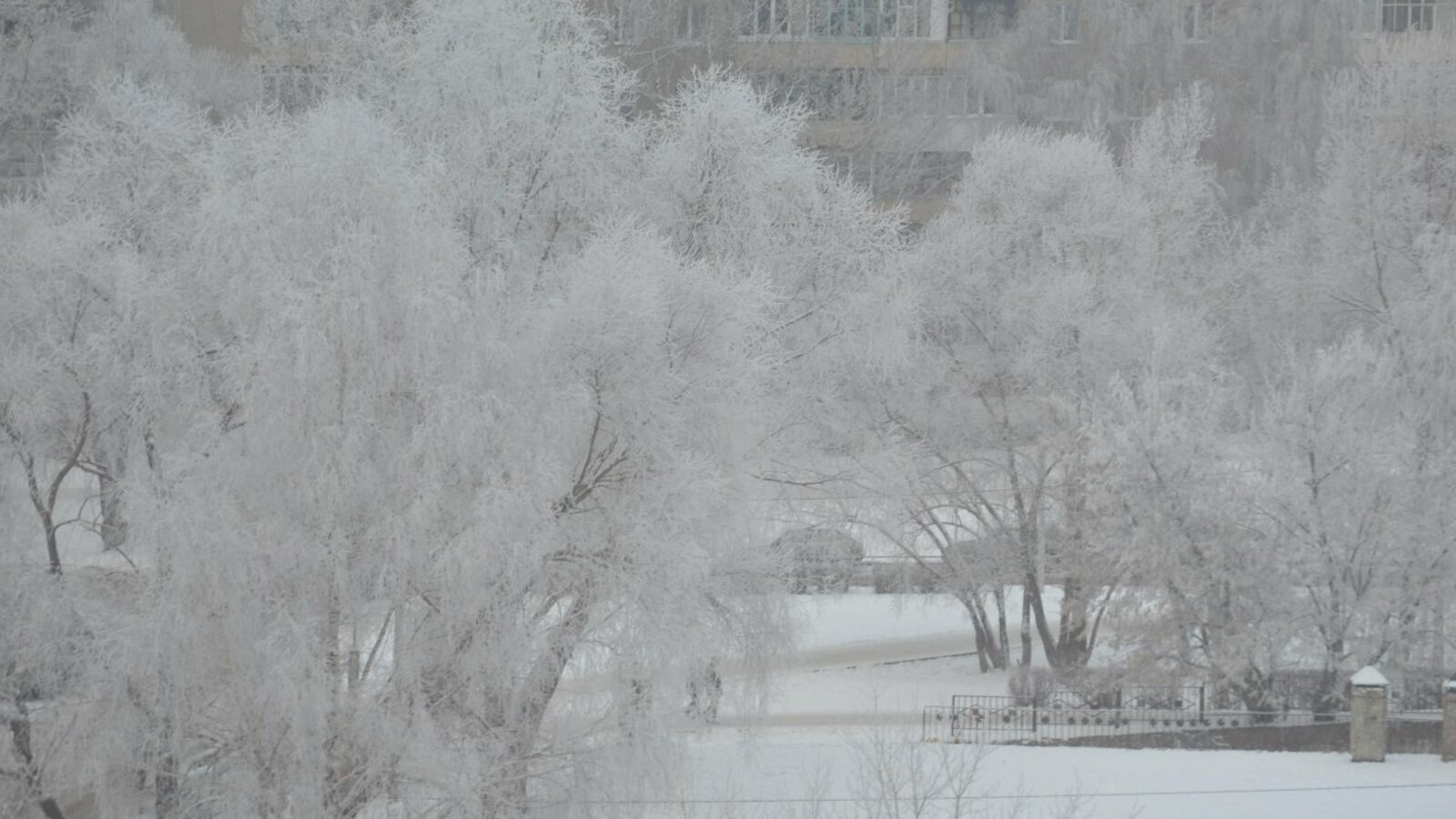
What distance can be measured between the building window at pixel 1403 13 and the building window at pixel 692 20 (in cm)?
2105

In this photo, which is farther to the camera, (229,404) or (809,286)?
(809,286)

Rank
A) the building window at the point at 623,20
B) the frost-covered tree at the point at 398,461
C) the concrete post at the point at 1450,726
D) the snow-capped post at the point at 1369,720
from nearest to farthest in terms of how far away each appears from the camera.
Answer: the frost-covered tree at the point at 398,461 → the snow-capped post at the point at 1369,720 → the concrete post at the point at 1450,726 → the building window at the point at 623,20

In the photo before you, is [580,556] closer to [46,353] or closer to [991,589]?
[46,353]

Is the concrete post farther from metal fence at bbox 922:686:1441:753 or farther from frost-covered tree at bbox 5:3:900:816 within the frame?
frost-covered tree at bbox 5:3:900:816

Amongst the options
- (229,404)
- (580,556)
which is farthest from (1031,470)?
(229,404)

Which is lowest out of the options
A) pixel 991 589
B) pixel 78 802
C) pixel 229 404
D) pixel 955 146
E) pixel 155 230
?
pixel 78 802

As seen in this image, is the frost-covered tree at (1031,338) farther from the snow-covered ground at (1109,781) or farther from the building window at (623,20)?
the building window at (623,20)

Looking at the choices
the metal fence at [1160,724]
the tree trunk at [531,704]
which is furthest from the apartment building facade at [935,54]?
the tree trunk at [531,704]

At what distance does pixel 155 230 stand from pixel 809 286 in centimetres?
794

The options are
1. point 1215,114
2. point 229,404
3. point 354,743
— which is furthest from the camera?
point 1215,114

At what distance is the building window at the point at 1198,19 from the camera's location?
49094 millimetres

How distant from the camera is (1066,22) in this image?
4700 cm

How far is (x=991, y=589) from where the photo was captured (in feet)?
97.8

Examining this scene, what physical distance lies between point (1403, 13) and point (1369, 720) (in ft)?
114
